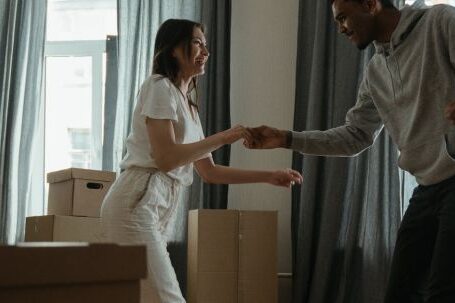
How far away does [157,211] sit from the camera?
2.06 meters

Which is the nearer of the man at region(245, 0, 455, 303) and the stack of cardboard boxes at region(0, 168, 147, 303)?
the stack of cardboard boxes at region(0, 168, 147, 303)

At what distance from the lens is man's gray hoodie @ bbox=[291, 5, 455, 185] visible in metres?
1.86

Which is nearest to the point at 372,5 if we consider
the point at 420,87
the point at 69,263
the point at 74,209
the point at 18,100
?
the point at 420,87

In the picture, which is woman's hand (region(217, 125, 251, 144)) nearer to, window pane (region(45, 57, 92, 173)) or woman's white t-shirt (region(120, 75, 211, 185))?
woman's white t-shirt (region(120, 75, 211, 185))

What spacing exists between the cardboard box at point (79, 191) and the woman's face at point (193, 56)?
139 cm

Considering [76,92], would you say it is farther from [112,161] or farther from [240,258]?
[240,258]

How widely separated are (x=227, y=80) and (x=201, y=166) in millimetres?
1723

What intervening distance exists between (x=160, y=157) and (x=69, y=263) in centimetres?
124

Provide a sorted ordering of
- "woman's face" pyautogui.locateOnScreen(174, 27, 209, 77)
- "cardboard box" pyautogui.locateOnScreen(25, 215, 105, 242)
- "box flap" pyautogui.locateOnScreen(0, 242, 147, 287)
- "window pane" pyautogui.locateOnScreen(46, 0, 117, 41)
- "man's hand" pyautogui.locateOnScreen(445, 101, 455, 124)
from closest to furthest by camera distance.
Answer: "box flap" pyautogui.locateOnScreen(0, 242, 147, 287) < "man's hand" pyautogui.locateOnScreen(445, 101, 455, 124) < "woman's face" pyautogui.locateOnScreen(174, 27, 209, 77) < "cardboard box" pyautogui.locateOnScreen(25, 215, 105, 242) < "window pane" pyautogui.locateOnScreen(46, 0, 117, 41)

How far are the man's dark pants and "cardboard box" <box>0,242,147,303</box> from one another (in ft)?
3.68

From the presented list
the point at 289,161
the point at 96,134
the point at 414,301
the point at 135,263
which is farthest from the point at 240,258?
the point at 135,263

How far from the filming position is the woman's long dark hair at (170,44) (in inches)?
90.3

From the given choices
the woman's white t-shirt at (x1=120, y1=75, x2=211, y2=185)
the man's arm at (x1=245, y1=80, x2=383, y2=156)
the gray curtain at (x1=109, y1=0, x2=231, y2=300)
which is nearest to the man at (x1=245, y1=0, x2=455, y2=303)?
the man's arm at (x1=245, y1=80, x2=383, y2=156)

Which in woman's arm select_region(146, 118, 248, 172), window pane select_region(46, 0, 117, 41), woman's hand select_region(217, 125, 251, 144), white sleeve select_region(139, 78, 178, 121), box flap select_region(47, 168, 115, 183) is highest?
window pane select_region(46, 0, 117, 41)
